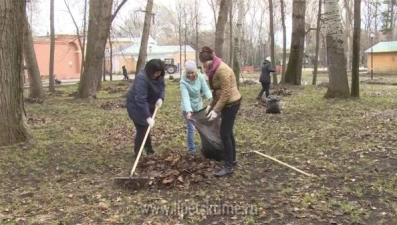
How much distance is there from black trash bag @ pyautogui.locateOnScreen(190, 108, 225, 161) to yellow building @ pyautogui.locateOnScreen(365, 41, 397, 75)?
4016cm

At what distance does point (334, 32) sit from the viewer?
13148mm

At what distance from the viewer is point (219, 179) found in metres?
5.59

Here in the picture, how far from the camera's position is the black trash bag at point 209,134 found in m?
6.24

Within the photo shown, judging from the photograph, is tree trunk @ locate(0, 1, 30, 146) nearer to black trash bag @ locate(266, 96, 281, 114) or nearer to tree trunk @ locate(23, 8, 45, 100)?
black trash bag @ locate(266, 96, 281, 114)

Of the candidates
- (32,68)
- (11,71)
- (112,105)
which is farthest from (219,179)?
(32,68)

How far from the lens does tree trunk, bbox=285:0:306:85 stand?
65.5ft

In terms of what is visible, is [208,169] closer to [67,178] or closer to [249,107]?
[67,178]

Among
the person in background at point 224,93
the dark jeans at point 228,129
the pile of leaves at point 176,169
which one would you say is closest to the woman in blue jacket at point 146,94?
the pile of leaves at point 176,169

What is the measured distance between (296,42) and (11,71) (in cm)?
1545

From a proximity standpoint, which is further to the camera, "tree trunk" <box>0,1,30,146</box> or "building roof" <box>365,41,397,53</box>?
"building roof" <box>365,41,397,53</box>

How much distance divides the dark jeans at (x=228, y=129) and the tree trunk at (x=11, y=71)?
3851 millimetres

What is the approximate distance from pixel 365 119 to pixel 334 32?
4272mm

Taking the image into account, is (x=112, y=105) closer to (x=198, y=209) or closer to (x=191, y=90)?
(x=191, y=90)

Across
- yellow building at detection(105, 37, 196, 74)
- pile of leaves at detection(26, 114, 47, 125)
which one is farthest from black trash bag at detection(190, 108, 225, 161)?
yellow building at detection(105, 37, 196, 74)
